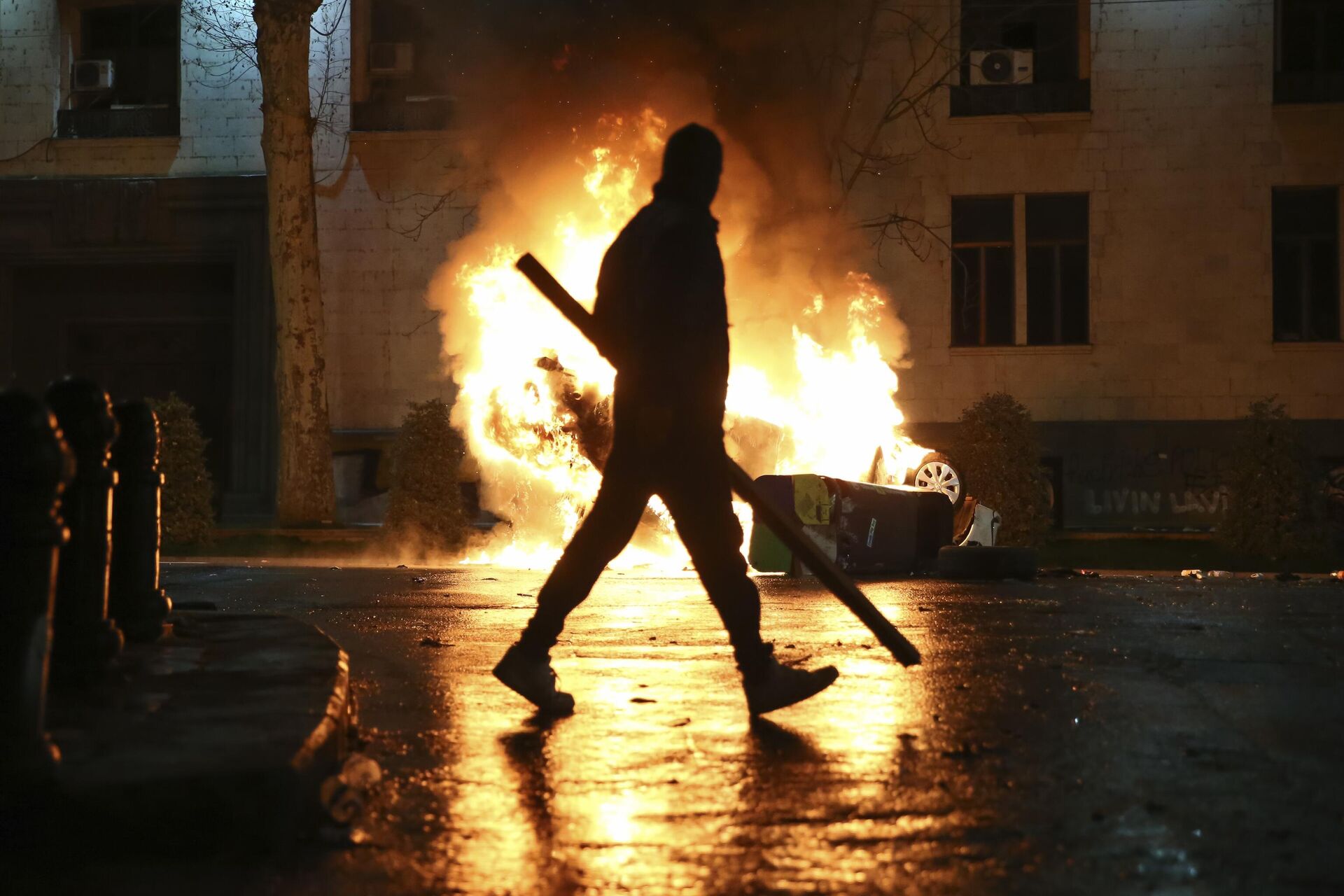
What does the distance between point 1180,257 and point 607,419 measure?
941cm

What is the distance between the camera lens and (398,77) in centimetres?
2134

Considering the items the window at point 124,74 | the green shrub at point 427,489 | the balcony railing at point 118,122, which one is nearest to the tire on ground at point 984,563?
the green shrub at point 427,489

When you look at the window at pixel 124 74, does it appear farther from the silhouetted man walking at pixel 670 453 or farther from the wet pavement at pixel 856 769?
the silhouetted man walking at pixel 670 453

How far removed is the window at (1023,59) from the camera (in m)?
20.4

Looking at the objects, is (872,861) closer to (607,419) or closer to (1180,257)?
(607,419)

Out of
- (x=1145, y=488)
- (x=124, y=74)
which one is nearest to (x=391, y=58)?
(x=124, y=74)

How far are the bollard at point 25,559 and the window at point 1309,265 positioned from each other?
19.2 m

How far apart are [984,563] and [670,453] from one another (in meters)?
7.22

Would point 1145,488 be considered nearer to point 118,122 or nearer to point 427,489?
point 427,489

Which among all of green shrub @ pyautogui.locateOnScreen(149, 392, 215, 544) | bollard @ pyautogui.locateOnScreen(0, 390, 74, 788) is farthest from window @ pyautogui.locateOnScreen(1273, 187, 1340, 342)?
bollard @ pyautogui.locateOnScreen(0, 390, 74, 788)

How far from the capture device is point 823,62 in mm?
19250

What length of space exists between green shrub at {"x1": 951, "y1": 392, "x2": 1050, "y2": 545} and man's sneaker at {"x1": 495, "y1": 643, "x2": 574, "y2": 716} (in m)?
11.7

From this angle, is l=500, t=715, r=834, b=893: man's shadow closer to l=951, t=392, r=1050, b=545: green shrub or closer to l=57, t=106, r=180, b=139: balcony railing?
l=951, t=392, r=1050, b=545: green shrub

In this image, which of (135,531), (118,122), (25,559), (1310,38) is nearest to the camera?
(25,559)
